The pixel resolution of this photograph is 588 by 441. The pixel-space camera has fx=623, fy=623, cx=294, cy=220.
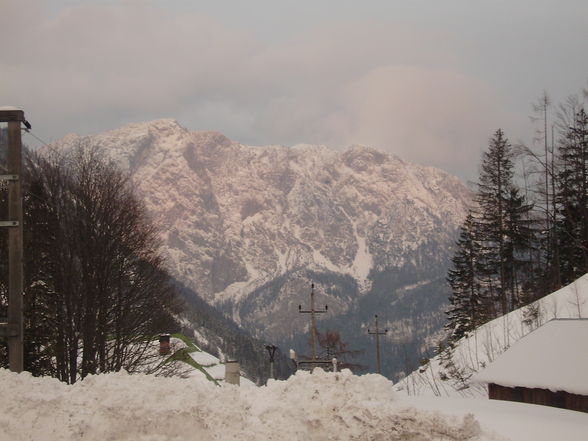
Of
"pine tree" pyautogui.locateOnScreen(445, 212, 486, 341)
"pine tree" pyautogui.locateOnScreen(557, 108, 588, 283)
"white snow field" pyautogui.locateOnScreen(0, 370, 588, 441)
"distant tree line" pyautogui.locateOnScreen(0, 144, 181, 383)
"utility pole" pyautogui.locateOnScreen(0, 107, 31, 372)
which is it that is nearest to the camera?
"white snow field" pyautogui.locateOnScreen(0, 370, 588, 441)

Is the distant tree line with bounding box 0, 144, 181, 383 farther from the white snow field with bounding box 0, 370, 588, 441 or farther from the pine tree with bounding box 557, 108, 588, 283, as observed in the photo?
the pine tree with bounding box 557, 108, 588, 283

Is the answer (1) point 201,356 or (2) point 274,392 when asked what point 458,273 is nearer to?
(1) point 201,356

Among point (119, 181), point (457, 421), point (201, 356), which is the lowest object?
point (201, 356)

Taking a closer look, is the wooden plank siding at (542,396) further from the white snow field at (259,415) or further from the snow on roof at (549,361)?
the white snow field at (259,415)

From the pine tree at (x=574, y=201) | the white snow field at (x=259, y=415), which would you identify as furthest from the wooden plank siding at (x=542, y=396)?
the pine tree at (x=574, y=201)

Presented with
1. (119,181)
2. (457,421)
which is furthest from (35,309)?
(457,421)

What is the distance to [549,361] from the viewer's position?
11.4m

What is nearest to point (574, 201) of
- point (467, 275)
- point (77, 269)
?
point (467, 275)

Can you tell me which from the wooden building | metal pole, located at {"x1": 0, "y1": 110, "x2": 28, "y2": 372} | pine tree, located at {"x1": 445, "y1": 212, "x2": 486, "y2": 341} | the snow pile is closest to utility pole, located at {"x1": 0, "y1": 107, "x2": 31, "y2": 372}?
metal pole, located at {"x1": 0, "y1": 110, "x2": 28, "y2": 372}

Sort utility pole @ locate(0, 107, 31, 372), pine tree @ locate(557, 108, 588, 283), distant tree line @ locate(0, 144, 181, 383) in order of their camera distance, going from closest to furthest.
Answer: utility pole @ locate(0, 107, 31, 372)
distant tree line @ locate(0, 144, 181, 383)
pine tree @ locate(557, 108, 588, 283)

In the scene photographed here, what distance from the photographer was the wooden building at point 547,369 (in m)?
10.6

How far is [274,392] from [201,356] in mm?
40316

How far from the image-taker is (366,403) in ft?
19.4

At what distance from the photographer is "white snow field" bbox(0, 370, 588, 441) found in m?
5.73
